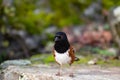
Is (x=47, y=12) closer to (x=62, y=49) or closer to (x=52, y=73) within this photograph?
(x=52, y=73)

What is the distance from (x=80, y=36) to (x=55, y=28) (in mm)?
1479

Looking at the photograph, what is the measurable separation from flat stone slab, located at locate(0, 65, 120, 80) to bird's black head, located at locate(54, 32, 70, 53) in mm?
387

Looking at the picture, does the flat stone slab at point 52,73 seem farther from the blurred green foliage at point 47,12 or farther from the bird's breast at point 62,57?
the blurred green foliage at point 47,12

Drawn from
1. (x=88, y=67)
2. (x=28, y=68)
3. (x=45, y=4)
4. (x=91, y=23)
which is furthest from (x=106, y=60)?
(x=45, y=4)

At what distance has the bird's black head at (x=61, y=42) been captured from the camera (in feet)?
19.4

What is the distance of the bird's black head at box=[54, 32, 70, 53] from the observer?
232 inches

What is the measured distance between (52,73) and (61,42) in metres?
0.55

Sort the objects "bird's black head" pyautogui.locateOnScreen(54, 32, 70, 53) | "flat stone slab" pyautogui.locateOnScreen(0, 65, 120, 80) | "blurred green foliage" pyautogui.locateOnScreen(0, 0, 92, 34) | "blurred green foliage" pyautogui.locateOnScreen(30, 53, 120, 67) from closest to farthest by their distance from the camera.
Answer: "bird's black head" pyautogui.locateOnScreen(54, 32, 70, 53)
"flat stone slab" pyautogui.locateOnScreen(0, 65, 120, 80)
"blurred green foliage" pyautogui.locateOnScreen(30, 53, 120, 67)
"blurred green foliage" pyautogui.locateOnScreen(0, 0, 92, 34)

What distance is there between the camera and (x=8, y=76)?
6457 millimetres

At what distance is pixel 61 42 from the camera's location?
5.94 metres

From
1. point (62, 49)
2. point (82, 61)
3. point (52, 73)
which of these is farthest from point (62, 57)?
point (82, 61)

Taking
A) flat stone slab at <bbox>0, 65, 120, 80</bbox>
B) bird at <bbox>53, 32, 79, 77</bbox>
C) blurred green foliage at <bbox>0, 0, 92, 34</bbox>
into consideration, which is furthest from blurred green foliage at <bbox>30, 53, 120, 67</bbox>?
blurred green foliage at <bbox>0, 0, 92, 34</bbox>

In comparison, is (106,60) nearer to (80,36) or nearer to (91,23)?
(80,36)

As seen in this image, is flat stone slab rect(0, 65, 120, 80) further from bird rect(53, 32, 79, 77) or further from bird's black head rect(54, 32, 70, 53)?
bird's black head rect(54, 32, 70, 53)
